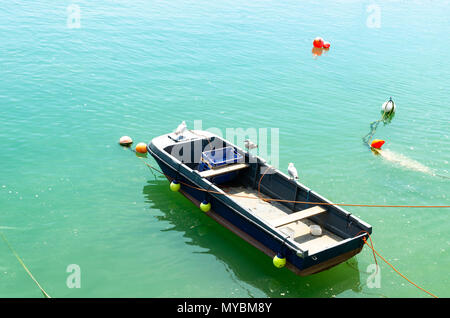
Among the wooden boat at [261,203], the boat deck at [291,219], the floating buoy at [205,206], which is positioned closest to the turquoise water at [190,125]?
the floating buoy at [205,206]

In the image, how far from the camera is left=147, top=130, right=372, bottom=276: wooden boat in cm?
1171

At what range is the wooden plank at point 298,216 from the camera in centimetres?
1241

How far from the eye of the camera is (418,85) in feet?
87.2

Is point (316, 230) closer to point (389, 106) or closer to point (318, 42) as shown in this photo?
point (389, 106)

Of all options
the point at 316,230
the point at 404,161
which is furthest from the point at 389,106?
the point at 316,230

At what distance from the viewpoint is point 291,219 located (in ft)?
41.1

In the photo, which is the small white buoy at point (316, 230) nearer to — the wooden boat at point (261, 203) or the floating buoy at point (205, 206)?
the wooden boat at point (261, 203)

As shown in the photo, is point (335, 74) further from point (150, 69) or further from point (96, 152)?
point (96, 152)

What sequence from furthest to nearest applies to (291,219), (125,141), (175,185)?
(125,141)
(175,185)
(291,219)

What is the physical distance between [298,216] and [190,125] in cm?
912

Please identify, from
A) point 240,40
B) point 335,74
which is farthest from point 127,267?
point 240,40

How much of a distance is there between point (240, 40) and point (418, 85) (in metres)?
12.6
